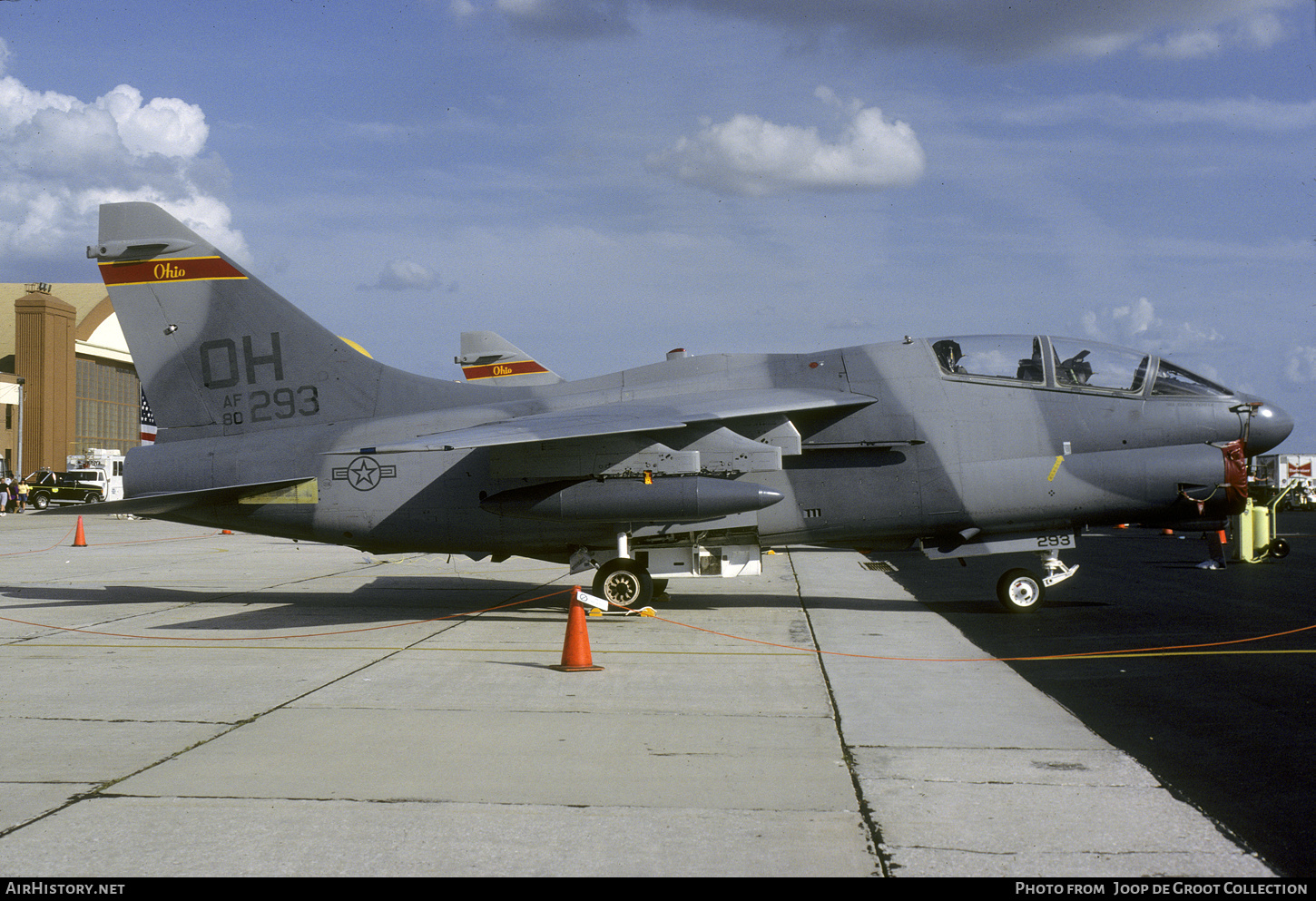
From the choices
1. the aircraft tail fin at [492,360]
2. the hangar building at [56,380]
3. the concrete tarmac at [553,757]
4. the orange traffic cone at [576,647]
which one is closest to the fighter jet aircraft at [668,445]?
the concrete tarmac at [553,757]

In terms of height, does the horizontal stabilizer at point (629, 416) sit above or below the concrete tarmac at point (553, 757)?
above

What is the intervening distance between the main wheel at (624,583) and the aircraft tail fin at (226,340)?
10.1 feet

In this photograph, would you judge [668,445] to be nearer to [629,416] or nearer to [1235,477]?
[629,416]

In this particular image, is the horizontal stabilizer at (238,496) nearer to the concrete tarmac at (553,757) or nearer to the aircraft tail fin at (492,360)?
the concrete tarmac at (553,757)

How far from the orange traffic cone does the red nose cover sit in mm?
7690

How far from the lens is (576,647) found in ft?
28.7

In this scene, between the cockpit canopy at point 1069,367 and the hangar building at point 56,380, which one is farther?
the hangar building at point 56,380

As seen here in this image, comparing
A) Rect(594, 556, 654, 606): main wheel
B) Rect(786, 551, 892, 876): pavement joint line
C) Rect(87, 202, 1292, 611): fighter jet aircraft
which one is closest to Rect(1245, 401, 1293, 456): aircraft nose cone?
Rect(87, 202, 1292, 611): fighter jet aircraft

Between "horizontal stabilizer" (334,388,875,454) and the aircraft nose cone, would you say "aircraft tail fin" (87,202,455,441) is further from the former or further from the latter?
the aircraft nose cone

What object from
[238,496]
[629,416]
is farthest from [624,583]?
[238,496]

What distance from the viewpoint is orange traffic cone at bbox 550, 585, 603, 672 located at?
8.70m

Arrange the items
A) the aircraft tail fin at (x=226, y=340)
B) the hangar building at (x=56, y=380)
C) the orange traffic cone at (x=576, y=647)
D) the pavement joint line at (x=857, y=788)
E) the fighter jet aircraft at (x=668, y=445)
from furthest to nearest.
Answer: the hangar building at (x=56, y=380) < the aircraft tail fin at (x=226, y=340) < the fighter jet aircraft at (x=668, y=445) < the orange traffic cone at (x=576, y=647) < the pavement joint line at (x=857, y=788)

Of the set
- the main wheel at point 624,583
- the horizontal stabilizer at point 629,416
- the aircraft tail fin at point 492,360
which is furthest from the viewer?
the aircraft tail fin at point 492,360

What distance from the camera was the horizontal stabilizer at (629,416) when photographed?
33.7ft
